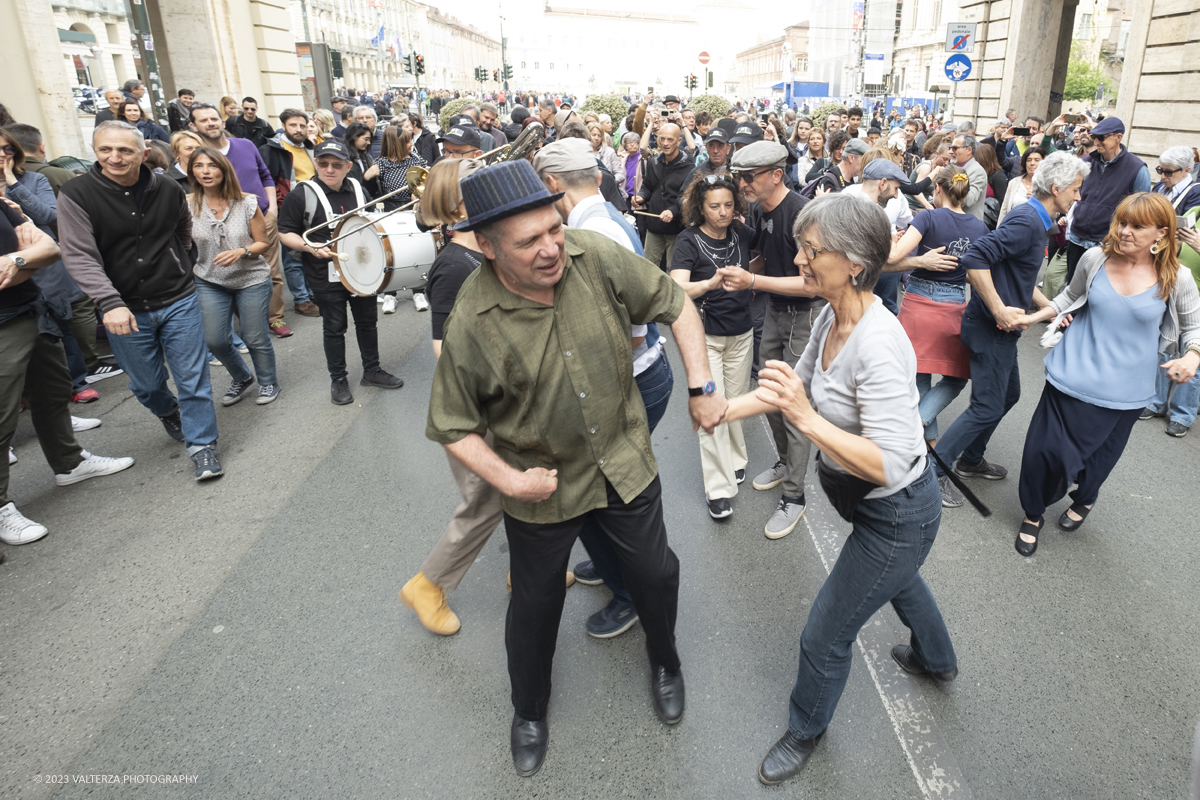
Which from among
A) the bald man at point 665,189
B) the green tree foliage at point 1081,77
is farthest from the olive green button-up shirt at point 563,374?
the green tree foliage at point 1081,77

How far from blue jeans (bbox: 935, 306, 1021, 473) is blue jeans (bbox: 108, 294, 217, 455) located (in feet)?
15.2

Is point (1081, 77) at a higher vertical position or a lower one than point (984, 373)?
higher

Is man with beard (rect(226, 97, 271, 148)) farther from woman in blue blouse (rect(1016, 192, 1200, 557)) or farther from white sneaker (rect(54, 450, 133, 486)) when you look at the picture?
woman in blue blouse (rect(1016, 192, 1200, 557))

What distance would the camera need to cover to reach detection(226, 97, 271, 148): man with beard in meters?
10.4

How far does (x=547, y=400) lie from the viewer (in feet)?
7.16

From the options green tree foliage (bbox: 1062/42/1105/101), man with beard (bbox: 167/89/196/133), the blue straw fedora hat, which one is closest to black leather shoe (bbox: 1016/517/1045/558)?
the blue straw fedora hat

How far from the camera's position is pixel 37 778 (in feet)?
8.52

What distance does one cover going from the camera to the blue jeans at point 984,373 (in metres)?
4.18

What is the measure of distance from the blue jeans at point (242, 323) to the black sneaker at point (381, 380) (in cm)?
74

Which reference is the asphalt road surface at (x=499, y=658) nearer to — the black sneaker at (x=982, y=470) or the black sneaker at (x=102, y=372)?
the black sneaker at (x=982, y=470)

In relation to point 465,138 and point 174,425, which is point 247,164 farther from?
point 174,425

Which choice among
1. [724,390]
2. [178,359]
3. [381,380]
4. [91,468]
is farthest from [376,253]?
[724,390]

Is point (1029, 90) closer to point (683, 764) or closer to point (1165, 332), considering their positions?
point (1165, 332)

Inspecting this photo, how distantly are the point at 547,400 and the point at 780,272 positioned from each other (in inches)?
96.0
